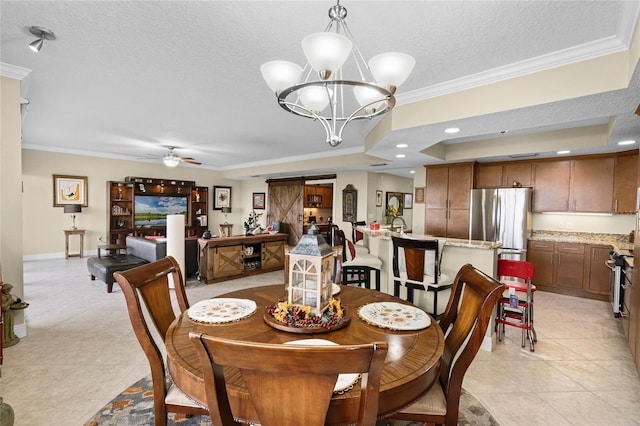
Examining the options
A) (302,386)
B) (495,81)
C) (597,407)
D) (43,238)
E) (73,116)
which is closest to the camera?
(302,386)

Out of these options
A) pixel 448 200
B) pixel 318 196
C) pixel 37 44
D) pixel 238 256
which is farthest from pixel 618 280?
pixel 318 196

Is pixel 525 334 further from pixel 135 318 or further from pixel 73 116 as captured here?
pixel 73 116

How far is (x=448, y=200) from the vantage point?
567 cm

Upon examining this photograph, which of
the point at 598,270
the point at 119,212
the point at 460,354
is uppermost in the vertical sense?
the point at 119,212

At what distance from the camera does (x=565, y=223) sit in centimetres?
529

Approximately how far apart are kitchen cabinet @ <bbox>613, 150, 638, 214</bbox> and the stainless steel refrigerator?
1122 millimetres

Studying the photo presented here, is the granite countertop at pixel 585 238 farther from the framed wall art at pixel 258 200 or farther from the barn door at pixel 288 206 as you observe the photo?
the framed wall art at pixel 258 200

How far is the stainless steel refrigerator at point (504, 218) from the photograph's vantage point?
498 cm

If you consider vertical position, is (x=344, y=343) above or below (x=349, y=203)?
below

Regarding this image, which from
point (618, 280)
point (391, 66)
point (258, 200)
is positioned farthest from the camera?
point (258, 200)

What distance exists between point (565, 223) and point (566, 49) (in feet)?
13.9

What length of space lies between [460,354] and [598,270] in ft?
16.0

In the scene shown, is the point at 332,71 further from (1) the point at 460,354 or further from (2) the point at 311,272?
(1) the point at 460,354

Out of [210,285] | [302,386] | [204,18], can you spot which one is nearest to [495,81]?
[204,18]
